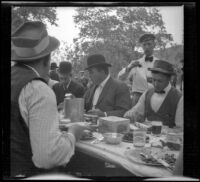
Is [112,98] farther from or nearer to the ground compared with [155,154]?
farther from the ground

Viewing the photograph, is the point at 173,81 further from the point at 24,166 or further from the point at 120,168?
the point at 24,166

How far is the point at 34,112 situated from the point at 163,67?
1.45 m

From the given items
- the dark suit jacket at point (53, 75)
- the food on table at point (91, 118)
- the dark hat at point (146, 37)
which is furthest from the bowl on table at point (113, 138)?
the dark hat at point (146, 37)

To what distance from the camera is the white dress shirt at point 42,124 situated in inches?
88.0

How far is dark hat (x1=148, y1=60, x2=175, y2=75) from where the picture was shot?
295cm

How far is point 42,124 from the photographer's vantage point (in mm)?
2240

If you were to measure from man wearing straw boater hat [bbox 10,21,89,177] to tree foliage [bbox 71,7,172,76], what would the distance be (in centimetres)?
41

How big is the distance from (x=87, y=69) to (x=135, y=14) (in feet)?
2.54

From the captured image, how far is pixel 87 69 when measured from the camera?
9.73 feet

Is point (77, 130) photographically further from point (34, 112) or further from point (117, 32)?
point (117, 32)

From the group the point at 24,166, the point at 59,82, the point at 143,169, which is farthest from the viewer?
the point at 59,82

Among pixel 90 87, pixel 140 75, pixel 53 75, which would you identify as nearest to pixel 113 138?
pixel 90 87
